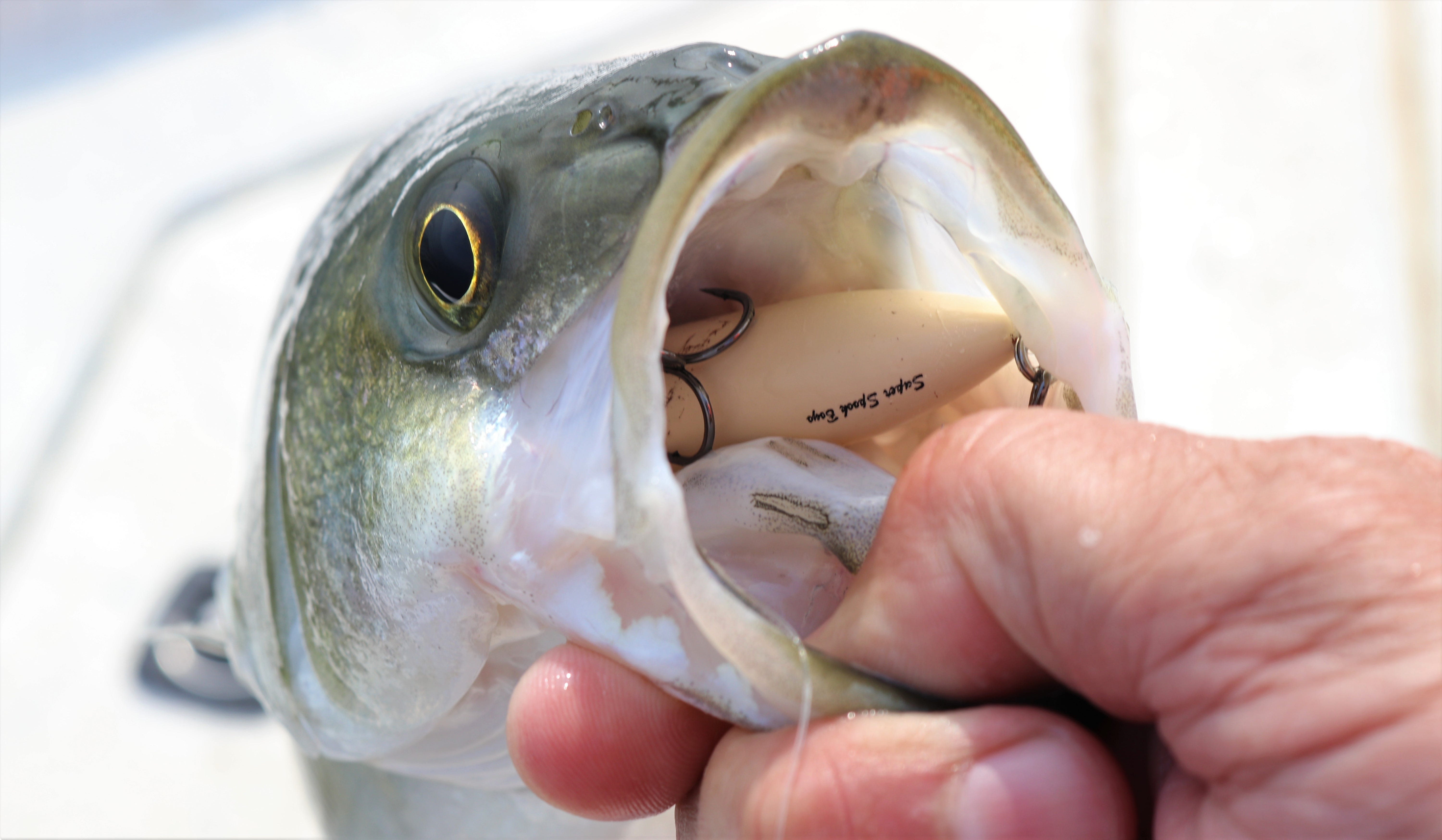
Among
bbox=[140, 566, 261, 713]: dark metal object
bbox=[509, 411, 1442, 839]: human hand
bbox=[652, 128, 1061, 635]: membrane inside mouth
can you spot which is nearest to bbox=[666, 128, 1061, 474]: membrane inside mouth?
bbox=[652, 128, 1061, 635]: membrane inside mouth

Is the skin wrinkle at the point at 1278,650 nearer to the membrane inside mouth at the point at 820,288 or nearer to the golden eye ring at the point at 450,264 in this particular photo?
the membrane inside mouth at the point at 820,288

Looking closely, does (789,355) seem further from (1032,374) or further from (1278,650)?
(1278,650)

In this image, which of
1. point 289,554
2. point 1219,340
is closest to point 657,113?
point 289,554

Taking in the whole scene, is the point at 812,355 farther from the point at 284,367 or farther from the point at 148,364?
the point at 148,364

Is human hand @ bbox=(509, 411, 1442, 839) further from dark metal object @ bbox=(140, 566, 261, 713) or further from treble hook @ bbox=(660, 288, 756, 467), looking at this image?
dark metal object @ bbox=(140, 566, 261, 713)

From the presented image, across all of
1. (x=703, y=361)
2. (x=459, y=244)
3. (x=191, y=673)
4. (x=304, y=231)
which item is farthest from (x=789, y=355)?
(x=304, y=231)

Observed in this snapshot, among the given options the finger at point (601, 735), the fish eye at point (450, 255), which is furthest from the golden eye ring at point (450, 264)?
the finger at point (601, 735)
